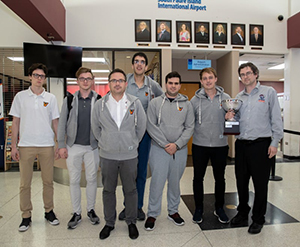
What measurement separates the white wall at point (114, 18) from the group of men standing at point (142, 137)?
3.51 m

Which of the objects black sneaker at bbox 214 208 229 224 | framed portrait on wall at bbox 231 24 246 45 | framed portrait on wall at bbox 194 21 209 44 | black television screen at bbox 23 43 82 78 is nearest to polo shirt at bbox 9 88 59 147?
black sneaker at bbox 214 208 229 224

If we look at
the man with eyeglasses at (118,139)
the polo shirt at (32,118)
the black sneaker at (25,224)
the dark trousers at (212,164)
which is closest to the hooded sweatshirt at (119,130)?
the man with eyeglasses at (118,139)

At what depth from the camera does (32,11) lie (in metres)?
4.08

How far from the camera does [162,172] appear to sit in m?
2.75

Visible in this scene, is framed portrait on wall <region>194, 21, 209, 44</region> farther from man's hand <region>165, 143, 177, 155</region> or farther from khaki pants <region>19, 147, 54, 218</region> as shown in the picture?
khaki pants <region>19, 147, 54, 218</region>

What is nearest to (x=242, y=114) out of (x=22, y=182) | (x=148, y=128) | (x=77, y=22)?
(x=148, y=128)


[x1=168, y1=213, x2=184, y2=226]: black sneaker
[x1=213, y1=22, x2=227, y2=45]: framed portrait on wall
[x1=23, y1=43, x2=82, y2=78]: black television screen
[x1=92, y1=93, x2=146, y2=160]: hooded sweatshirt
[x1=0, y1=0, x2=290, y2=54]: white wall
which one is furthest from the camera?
[x1=213, y1=22, x2=227, y2=45]: framed portrait on wall

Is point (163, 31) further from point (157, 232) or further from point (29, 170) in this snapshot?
point (157, 232)

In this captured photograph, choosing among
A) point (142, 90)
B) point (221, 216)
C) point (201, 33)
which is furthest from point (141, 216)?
point (201, 33)

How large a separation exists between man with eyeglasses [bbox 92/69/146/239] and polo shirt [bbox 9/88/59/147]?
0.63m

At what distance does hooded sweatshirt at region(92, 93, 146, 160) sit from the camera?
2.43 meters

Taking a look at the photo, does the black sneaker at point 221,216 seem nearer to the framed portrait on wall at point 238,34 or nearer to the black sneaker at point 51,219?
the black sneaker at point 51,219

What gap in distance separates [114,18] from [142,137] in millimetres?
4398

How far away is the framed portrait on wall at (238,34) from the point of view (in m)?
6.40
